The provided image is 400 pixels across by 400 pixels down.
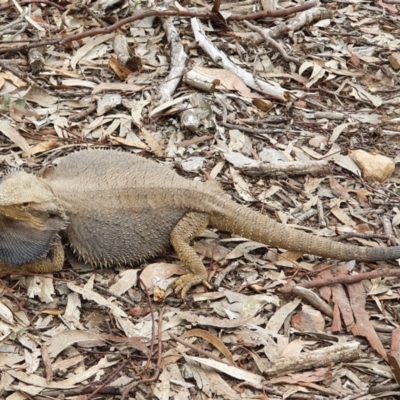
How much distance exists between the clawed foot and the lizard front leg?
818 mm

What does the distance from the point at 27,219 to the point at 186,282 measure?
1.16 metres

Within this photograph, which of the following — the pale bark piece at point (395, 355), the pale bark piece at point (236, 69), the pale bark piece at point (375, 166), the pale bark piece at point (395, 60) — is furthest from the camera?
the pale bark piece at point (395, 60)

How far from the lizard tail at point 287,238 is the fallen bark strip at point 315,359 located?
0.76 meters

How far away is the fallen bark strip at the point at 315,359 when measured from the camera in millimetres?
4035

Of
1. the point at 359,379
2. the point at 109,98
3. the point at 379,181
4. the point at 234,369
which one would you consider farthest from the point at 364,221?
the point at 109,98

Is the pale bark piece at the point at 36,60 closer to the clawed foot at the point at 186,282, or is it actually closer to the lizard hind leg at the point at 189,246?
the lizard hind leg at the point at 189,246

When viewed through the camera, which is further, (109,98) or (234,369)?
(109,98)

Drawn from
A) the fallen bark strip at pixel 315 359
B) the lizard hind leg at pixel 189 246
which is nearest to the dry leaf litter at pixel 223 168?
the fallen bark strip at pixel 315 359

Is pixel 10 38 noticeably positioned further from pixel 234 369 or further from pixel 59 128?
pixel 234 369

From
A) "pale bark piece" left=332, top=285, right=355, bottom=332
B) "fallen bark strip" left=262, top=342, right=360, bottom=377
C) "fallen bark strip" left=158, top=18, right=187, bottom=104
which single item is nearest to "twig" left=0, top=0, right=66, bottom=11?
"fallen bark strip" left=158, top=18, right=187, bottom=104

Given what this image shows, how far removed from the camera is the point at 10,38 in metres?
6.36

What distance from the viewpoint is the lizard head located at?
4.25 metres

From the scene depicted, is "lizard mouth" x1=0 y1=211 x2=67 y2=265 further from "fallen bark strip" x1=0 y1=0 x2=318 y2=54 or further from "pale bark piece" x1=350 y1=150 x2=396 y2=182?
"pale bark piece" x1=350 y1=150 x2=396 y2=182

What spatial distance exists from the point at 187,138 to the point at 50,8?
7.85ft
